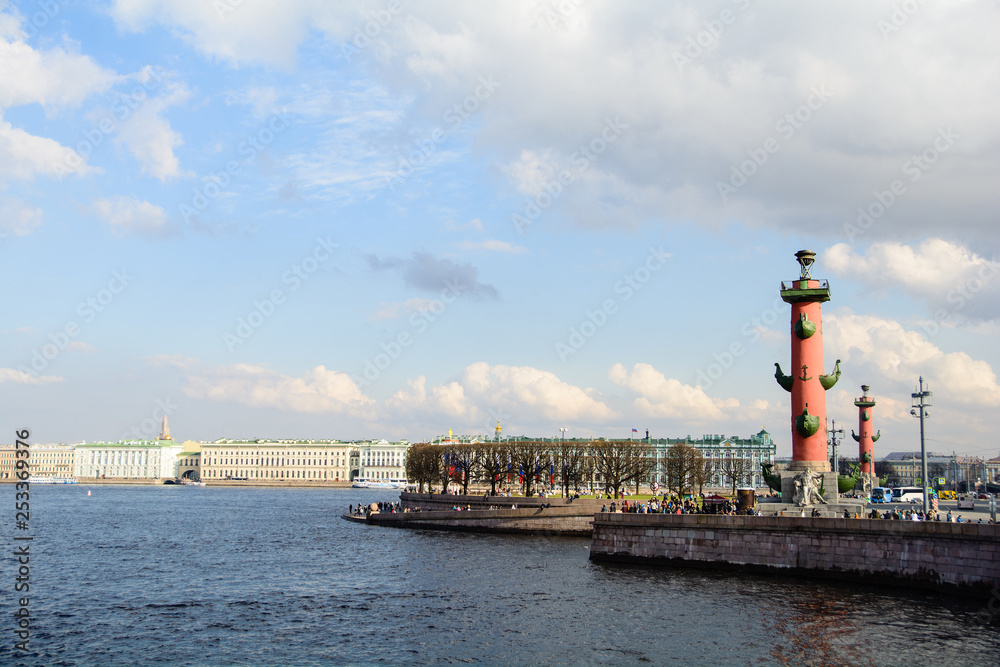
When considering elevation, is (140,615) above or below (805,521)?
below

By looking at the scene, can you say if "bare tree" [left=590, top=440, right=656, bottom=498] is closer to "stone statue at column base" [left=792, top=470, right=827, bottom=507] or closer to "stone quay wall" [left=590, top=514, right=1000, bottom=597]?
"stone statue at column base" [left=792, top=470, right=827, bottom=507]

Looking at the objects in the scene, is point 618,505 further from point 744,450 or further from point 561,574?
point 744,450

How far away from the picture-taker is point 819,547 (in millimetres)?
37375

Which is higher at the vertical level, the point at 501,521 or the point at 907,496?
the point at 907,496

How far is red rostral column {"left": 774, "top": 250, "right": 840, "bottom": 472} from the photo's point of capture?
147ft

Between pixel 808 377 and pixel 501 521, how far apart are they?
29481 millimetres

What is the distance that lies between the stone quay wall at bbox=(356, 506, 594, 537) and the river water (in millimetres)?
11692

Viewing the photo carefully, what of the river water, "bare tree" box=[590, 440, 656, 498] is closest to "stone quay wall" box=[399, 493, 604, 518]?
the river water

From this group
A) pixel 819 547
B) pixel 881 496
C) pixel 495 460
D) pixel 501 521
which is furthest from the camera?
pixel 495 460

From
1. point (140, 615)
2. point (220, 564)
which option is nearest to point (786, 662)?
point (140, 615)

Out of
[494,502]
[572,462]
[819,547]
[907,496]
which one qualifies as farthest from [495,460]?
[819,547]

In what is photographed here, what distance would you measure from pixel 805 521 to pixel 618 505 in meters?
25.9

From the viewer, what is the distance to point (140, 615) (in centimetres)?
3158

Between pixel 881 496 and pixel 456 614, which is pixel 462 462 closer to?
pixel 881 496
